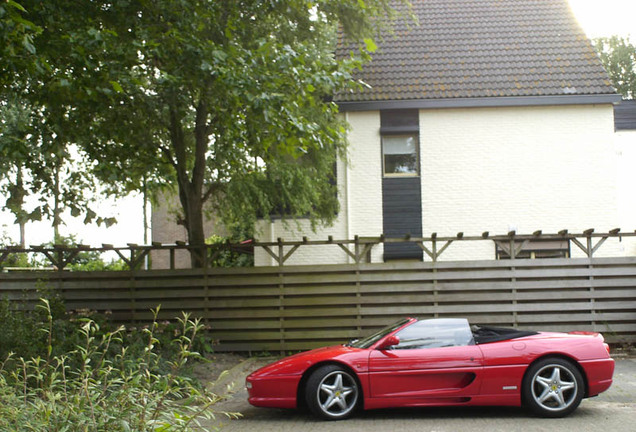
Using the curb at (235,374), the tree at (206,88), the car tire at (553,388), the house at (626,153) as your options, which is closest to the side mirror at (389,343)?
the car tire at (553,388)

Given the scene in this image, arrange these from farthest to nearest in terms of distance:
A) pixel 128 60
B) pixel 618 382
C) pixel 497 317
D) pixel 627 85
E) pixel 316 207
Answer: pixel 627 85 < pixel 316 207 < pixel 497 317 < pixel 128 60 < pixel 618 382

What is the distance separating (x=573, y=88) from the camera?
17.3 m

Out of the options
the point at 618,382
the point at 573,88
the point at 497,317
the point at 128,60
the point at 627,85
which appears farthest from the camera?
the point at 627,85

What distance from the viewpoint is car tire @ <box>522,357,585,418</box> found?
24.8 feet

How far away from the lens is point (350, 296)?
12609mm

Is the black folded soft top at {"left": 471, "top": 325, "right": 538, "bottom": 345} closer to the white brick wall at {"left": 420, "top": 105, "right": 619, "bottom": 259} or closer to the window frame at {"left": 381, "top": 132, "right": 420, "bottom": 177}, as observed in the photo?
the white brick wall at {"left": 420, "top": 105, "right": 619, "bottom": 259}

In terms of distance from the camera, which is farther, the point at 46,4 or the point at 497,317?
the point at 497,317

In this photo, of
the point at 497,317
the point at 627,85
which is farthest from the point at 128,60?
the point at 627,85

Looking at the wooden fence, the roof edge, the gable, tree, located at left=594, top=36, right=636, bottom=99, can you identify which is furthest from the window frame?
tree, located at left=594, top=36, right=636, bottom=99

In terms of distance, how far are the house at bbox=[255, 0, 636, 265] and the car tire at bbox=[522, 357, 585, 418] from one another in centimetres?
933

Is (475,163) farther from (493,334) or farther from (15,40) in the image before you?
(15,40)

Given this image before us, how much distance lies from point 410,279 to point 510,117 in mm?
6892

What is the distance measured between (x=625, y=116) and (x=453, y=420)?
16382 millimetres

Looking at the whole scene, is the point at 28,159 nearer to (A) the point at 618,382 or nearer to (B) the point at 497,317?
(B) the point at 497,317
